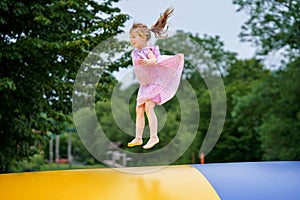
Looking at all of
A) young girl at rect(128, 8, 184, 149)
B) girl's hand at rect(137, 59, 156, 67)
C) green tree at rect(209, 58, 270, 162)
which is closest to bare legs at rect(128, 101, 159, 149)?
young girl at rect(128, 8, 184, 149)

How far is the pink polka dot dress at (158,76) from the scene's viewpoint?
3.35 meters

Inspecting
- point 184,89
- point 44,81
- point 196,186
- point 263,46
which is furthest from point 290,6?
point 196,186

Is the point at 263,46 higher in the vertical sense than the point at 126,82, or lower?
higher

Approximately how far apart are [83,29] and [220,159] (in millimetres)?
10079

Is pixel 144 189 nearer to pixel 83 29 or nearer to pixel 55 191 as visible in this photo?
pixel 55 191

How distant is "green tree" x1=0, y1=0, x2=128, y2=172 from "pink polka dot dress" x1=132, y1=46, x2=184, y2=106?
3203 mm

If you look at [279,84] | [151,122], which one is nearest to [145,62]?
[151,122]

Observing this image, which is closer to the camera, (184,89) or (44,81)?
(184,89)

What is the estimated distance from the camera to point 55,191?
125 inches

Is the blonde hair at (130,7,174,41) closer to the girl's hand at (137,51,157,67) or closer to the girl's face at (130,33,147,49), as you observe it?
the girl's face at (130,33,147,49)

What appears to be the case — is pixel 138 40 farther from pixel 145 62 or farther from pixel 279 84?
pixel 279 84

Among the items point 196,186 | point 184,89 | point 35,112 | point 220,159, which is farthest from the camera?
point 220,159

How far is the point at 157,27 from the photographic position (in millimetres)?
3479

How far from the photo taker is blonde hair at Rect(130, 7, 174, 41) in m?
3.38
